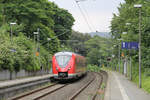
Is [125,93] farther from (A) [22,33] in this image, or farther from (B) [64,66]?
(A) [22,33]

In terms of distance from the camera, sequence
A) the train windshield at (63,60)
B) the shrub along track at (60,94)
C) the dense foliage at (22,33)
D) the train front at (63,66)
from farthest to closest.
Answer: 1. the dense foliage at (22,33)
2. the train windshield at (63,60)
3. the train front at (63,66)
4. the shrub along track at (60,94)

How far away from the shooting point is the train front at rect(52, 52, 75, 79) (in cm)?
2776

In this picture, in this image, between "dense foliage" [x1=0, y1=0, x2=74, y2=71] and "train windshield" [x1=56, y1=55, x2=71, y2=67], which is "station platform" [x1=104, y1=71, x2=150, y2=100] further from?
"dense foliage" [x1=0, y1=0, x2=74, y2=71]

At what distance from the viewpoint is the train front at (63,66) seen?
2776 cm

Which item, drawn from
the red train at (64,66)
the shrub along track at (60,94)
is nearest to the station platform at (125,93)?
the shrub along track at (60,94)

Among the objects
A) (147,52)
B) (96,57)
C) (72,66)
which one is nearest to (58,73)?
(72,66)

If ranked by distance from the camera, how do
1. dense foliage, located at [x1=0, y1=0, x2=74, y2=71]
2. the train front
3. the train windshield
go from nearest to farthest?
the train front
the train windshield
dense foliage, located at [x1=0, y1=0, x2=74, y2=71]

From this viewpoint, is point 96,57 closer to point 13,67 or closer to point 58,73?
point 13,67

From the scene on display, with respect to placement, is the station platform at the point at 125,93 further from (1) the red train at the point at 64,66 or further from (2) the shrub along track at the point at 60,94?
(1) the red train at the point at 64,66

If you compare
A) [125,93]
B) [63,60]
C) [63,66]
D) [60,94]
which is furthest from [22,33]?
[125,93]

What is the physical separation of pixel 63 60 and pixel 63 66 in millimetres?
658

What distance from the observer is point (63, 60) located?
92.8ft

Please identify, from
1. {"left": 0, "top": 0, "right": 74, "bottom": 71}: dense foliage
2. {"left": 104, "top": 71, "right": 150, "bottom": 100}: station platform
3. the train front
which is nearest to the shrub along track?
{"left": 104, "top": 71, "right": 150, "bottom": 100}: station platform

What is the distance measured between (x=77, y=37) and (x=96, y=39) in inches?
299
